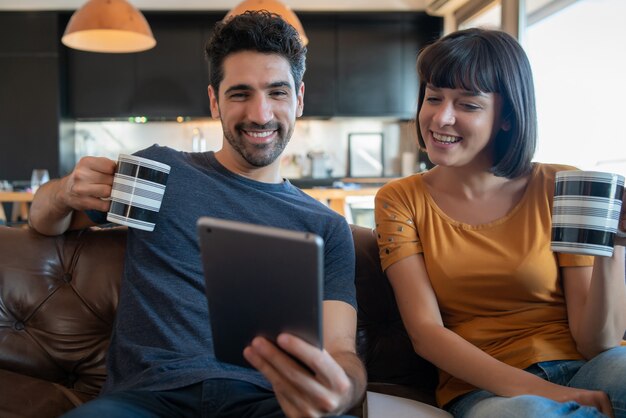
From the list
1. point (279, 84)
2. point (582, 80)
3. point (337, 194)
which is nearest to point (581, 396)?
point (279, 84)

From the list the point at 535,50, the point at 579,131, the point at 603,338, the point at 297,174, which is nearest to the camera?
the point at 603,338

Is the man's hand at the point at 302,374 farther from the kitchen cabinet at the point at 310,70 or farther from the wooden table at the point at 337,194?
the kitchen cabinet at the point at 310,70

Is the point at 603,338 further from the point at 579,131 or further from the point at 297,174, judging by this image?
the point at 297,174

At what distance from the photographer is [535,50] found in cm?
459

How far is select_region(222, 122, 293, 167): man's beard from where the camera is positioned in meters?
1.39

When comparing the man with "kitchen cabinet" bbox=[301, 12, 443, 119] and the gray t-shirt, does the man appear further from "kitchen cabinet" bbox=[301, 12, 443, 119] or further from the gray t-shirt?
"kitchen cabinet" bbox=[301, 12, 443, 119]

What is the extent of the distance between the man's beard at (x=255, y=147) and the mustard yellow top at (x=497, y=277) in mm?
321

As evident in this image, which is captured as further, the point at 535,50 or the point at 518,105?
the point at 535,50

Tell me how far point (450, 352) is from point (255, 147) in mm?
644

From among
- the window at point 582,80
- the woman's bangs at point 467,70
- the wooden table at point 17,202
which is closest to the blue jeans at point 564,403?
the woman's bangs at point 467,70

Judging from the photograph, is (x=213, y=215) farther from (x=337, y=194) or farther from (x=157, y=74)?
(x=157, y=74)

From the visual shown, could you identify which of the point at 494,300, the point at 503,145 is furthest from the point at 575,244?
the point at 503,145

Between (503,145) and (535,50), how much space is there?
359 centimetres

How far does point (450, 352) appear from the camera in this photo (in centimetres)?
122
